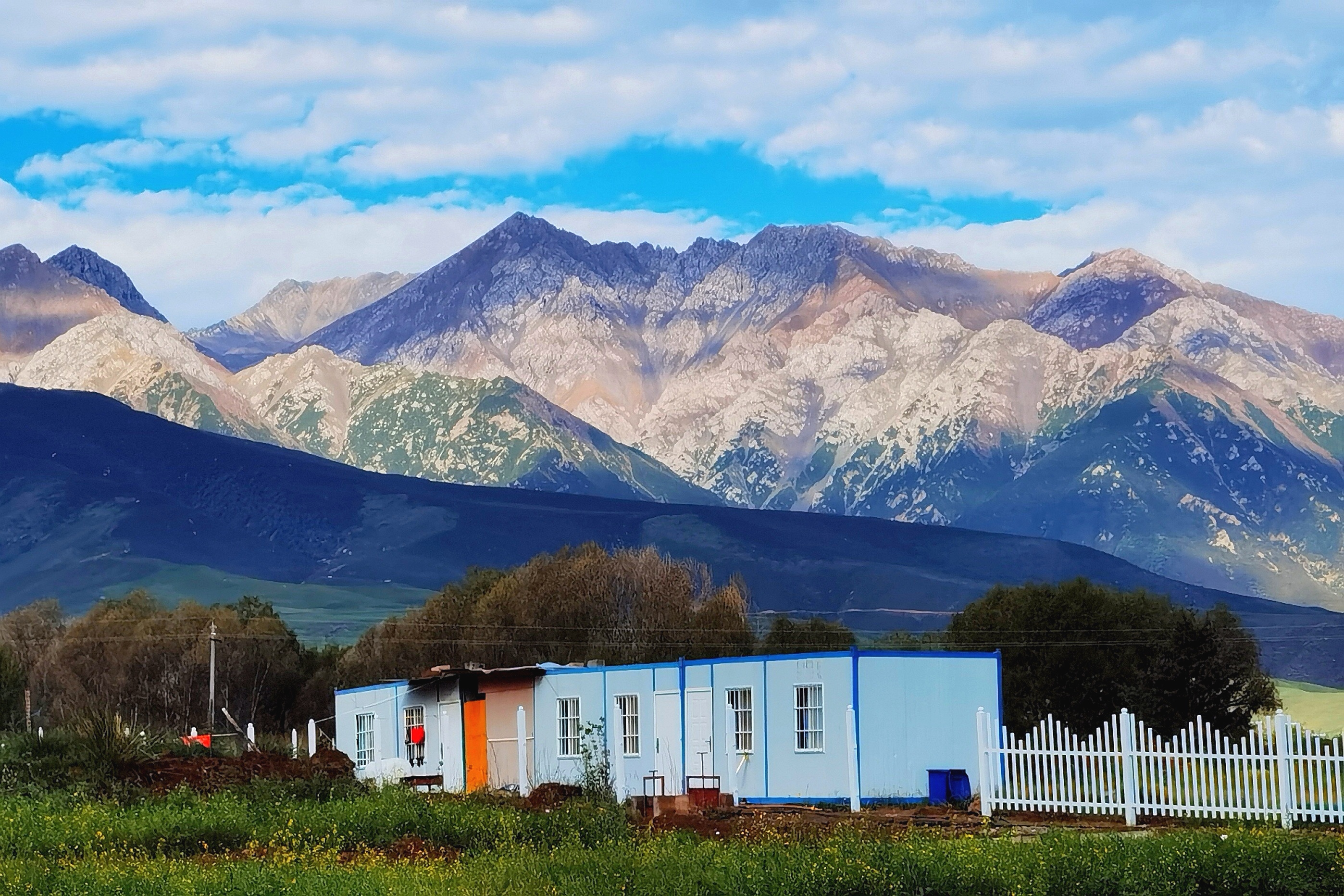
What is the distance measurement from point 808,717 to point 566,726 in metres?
7.96

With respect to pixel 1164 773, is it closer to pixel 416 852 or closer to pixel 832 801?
pixel 832 801

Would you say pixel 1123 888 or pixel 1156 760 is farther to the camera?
pixel 1156 760

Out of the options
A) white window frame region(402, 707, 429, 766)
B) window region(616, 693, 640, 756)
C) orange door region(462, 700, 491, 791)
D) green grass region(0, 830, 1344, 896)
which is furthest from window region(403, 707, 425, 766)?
green grass region(0, 830, 1344, 896)

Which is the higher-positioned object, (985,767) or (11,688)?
(11,688)

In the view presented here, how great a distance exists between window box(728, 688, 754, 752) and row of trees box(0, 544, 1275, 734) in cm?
3258

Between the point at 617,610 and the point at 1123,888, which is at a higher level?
the point at 617,610

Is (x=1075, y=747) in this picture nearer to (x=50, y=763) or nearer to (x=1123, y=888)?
(x=1123, y=888)

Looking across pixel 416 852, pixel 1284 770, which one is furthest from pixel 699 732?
pixel 1284 770

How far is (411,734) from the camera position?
48.1 meters

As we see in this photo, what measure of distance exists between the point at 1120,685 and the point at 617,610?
29.4 m

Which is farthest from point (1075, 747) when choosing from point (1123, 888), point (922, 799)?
point (1123, 888)

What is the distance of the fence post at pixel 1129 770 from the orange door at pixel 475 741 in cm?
2098

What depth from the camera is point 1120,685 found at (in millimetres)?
70438

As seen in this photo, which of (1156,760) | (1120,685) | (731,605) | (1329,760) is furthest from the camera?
(731,605)
